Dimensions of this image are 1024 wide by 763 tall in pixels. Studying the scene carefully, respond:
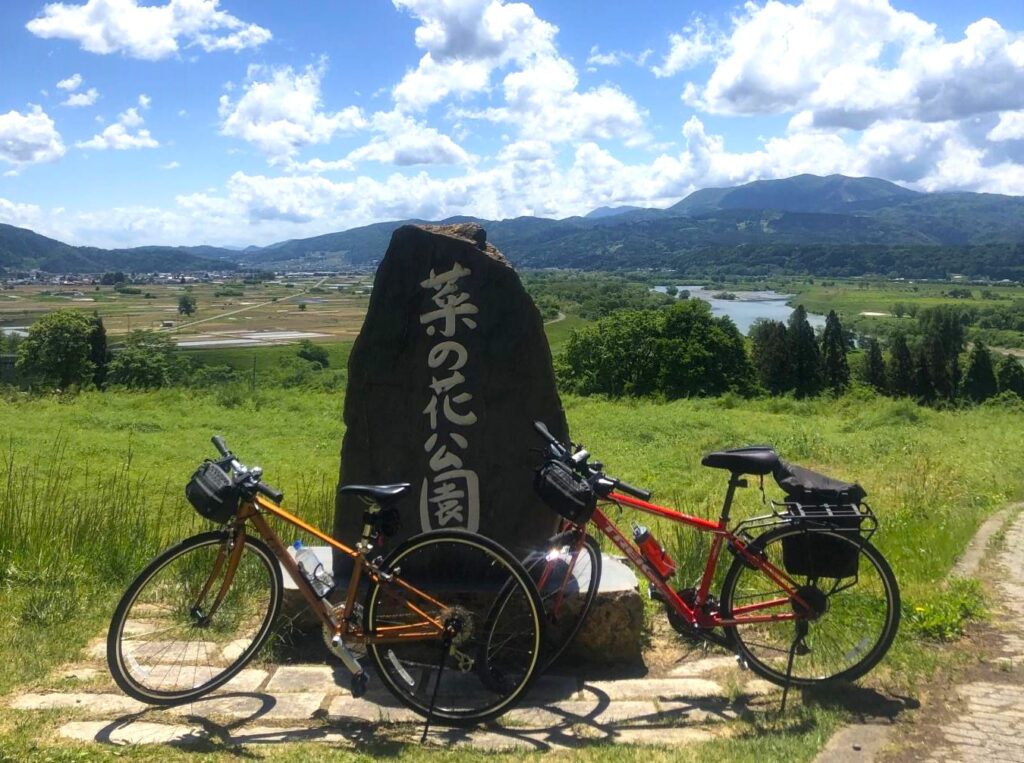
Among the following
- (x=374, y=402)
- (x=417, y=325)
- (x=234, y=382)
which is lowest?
(x=234, y=382)

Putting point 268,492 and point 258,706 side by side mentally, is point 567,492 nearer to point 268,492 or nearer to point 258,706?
point 268,492

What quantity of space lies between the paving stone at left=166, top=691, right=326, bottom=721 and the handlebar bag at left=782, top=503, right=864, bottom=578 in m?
2.47

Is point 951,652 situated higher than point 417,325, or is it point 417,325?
point 417,325

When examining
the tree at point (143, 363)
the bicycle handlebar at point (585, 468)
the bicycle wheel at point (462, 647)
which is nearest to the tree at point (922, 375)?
the tree at point (143, 363)

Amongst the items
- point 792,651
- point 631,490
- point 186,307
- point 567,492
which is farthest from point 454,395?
point 186,307

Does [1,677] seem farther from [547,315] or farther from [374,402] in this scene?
[547,315]

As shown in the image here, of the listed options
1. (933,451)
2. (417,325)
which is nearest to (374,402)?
(417,325)

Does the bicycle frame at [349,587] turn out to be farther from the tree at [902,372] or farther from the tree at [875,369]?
the tree at [875,369]

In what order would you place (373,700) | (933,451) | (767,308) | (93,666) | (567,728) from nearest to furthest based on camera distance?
(567,728), (373,700), (93,666), (933,451), (767,308)

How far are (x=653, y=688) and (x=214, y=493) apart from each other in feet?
7.95

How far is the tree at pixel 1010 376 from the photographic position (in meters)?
47.4

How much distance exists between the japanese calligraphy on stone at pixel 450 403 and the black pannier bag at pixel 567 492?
0.80 m

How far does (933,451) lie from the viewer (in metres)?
15.5

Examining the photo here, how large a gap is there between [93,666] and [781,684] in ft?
11.9
